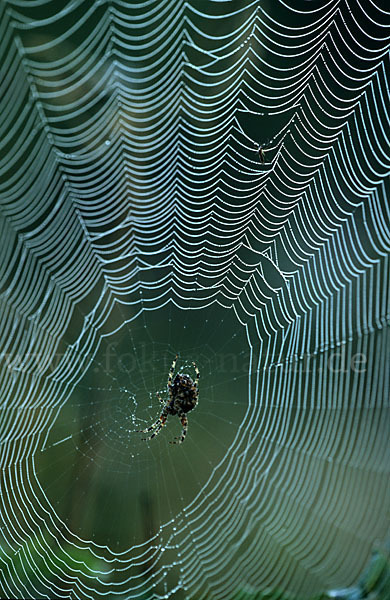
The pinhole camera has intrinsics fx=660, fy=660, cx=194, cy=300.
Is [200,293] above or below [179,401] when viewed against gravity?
above

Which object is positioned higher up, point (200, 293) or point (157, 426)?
point (200, 293)

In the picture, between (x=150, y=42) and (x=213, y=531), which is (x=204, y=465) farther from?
(x=150, y=42)

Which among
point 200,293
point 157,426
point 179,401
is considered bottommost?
point 157,426

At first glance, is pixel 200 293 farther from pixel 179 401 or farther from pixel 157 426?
pixel 157 426

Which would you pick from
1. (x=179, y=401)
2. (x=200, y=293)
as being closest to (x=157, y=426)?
(x=179, y=401)

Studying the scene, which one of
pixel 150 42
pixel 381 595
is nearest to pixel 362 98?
pixel 150 42

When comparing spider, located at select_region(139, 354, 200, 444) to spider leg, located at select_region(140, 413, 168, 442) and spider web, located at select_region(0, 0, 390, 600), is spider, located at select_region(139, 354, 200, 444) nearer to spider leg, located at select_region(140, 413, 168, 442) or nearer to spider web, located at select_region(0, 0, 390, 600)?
spider leg, located at select_region(140, 413, 168, 442)

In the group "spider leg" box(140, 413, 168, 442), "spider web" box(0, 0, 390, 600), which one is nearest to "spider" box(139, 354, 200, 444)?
"spider leg" box(140, 413, 168, 442)
